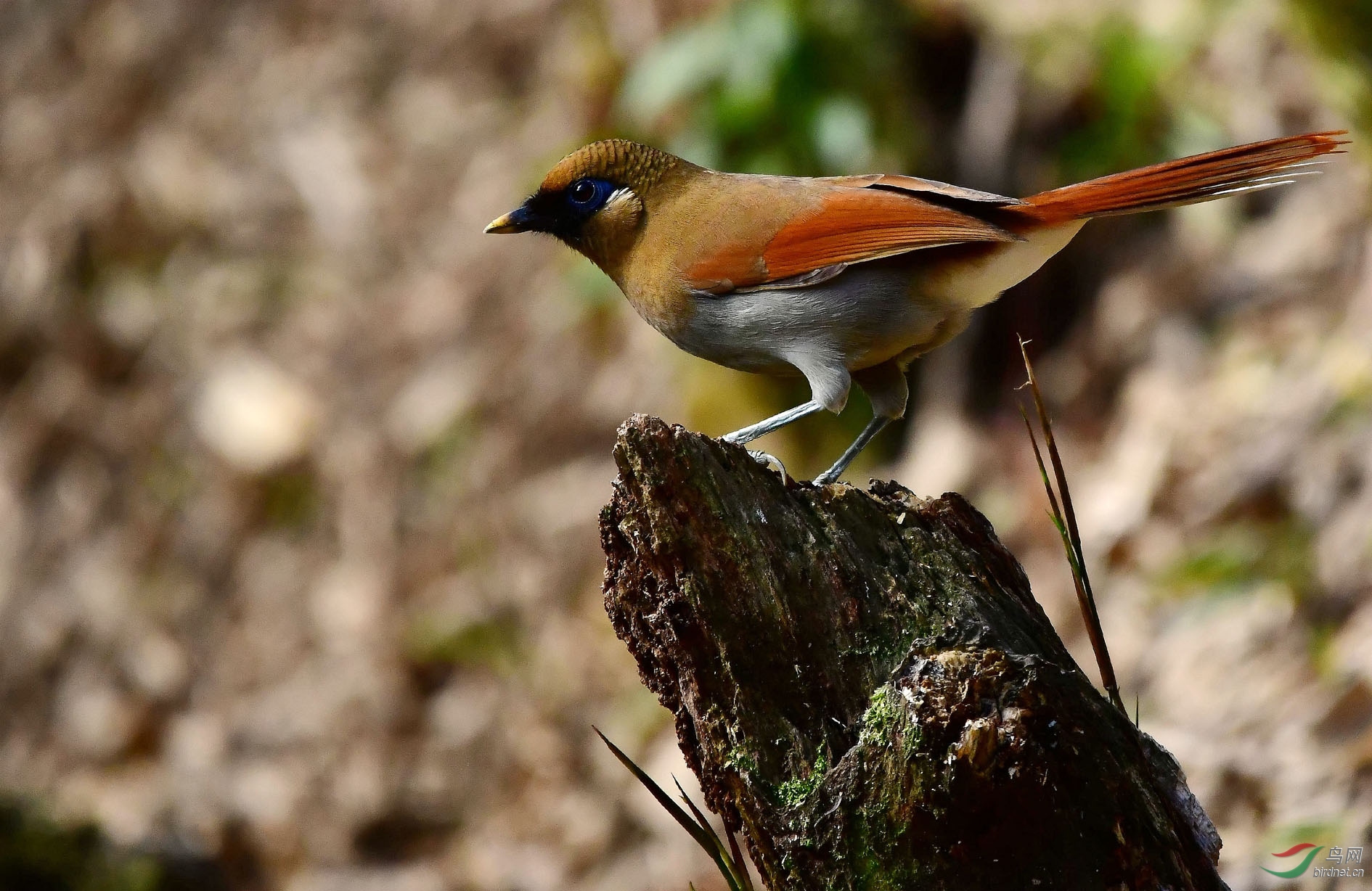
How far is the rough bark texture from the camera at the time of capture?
223cm

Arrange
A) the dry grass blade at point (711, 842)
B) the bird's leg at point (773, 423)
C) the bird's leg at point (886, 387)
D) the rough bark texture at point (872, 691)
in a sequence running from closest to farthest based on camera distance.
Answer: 1. the rough bark texture at point (872, 691)
2. the dry grass blade at point (711, 842)
3. the bird's leg at point (773, 423)
4. the bird's leg at point (886, 387)

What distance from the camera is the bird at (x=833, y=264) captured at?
3.34 m

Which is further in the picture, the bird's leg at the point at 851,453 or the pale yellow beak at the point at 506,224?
the pale yellow beak at the point at 506,224

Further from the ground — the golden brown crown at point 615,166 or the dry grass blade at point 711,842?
the golden brown crown at point 615,166

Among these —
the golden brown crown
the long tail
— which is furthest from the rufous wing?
the golden brown crown

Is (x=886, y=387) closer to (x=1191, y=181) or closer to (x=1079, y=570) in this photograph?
(x=1191, y=181)

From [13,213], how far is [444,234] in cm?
361

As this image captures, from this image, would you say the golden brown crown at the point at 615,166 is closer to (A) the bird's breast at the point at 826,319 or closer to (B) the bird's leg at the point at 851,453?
(A) the bird's breast at the point at 826,319

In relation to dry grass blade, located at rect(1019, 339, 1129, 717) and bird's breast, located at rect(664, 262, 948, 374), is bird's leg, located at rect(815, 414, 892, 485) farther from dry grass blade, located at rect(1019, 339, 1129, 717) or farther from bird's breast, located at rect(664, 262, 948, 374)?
dry grass blade, located at rect(1019, 339, 1129, 717)

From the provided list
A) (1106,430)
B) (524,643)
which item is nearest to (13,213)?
(524,643)

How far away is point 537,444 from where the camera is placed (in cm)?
779

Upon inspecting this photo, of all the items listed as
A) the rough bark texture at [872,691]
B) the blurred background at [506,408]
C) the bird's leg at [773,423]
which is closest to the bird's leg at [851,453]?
the bird's leg at [773,423]

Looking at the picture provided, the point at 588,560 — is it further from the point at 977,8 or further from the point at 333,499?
the point at 977,8

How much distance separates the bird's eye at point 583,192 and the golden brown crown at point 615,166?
2 centimetres
